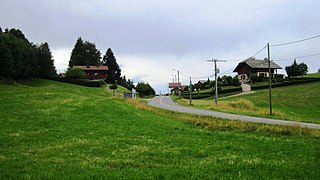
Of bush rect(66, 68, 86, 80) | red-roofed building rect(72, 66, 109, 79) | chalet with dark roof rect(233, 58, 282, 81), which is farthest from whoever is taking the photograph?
red-roofed building rect(72, 66, 109, 79)

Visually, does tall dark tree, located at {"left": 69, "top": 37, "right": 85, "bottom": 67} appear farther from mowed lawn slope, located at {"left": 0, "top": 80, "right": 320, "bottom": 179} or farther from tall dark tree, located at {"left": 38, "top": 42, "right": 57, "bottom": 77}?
mowed lawn slope, located at {"left": 0, "top": 80, "right": 320, "bottom": 179}

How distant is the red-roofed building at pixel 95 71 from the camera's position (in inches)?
5384

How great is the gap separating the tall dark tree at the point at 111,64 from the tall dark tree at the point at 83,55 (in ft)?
13.1

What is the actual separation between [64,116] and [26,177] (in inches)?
668

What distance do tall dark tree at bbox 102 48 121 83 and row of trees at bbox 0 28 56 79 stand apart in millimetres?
40046

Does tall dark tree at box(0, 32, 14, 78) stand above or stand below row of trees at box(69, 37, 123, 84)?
below

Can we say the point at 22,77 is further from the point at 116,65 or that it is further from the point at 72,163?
the point at 72,163

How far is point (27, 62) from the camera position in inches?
3474

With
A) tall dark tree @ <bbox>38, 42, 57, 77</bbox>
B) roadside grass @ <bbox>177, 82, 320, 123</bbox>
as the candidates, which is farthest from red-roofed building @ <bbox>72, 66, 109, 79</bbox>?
roadside grass @ <bbox>177, 82, 320, 123</bbox>

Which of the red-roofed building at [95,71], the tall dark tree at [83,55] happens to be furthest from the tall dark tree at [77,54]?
the red-roofed building at [95,71]

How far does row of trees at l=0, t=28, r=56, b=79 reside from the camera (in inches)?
2963

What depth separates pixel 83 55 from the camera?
149875 mm

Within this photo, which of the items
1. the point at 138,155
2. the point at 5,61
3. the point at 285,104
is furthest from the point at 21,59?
the point at 138,155

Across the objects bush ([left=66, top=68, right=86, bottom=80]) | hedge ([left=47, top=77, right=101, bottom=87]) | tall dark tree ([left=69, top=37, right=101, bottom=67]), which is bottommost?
hedge ([left=47, top=77, right=101, bottom=87])
